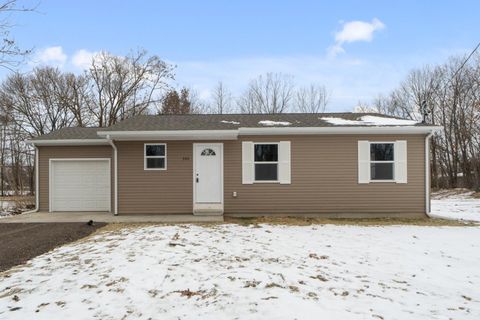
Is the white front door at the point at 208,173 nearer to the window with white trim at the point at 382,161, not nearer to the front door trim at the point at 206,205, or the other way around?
the front door trim at the point at 206,205

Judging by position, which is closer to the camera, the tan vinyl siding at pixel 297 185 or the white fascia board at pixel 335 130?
the white fascia board at pixel 335 130

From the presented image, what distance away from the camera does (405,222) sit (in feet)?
34.6

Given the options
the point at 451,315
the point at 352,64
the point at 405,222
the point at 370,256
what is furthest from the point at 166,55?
the point at 451,315

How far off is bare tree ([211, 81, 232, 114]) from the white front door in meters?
22.7

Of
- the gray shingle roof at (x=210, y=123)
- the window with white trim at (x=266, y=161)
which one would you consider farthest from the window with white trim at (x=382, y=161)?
the window with white trim at (x=266, y=161)

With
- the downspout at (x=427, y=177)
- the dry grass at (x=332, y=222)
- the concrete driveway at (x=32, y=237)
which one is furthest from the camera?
the downspout at (x=427, y=177)

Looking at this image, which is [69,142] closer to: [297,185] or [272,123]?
[272,123]

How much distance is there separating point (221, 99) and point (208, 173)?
77.0 feet

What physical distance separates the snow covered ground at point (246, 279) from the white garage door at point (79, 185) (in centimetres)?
522

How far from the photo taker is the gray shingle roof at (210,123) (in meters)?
11.2

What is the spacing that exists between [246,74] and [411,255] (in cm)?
2802

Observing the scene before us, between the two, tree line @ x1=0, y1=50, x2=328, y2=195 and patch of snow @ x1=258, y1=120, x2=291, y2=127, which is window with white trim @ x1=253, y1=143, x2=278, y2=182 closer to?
patch of snow @ x1=258, y1=120, x2=291, y2=127

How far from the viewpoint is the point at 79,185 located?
1278 centimetres

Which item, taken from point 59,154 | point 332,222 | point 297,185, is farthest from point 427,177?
point 59,154
